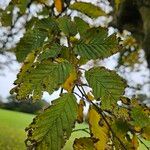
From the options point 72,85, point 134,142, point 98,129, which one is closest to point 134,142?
point 134,142

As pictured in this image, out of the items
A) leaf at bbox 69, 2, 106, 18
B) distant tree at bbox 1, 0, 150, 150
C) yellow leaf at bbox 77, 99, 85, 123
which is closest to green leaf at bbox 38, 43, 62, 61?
distant tree at bbox 1, 0, 150, 150

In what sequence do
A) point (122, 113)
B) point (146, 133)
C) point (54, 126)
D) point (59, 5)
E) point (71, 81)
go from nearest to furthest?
point (54, 126) → point (71, 81) → point (122, 113) → point (146, 133) → point (59, 5)

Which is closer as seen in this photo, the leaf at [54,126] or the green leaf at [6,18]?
the leaf at [54,126]

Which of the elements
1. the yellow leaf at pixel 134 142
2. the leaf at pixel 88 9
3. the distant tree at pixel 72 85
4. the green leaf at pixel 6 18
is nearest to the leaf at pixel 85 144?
the distant tree at pixel 72 85

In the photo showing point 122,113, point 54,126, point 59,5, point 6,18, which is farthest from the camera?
point 6,18

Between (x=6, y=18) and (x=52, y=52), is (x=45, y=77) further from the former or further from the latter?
(x=6, y=18)

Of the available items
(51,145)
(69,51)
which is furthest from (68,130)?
(69,51)

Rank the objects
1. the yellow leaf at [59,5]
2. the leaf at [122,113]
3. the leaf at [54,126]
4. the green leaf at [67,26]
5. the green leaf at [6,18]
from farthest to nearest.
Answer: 1. the green leaf at [6,18]
2. the yellow leaf at [59,5]
3. the leaf at [122,113]
4. the green leaf at [67,26]
5. the leaf at [54,126]

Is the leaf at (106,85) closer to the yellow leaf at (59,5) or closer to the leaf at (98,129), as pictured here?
the leaf at (98,129)
